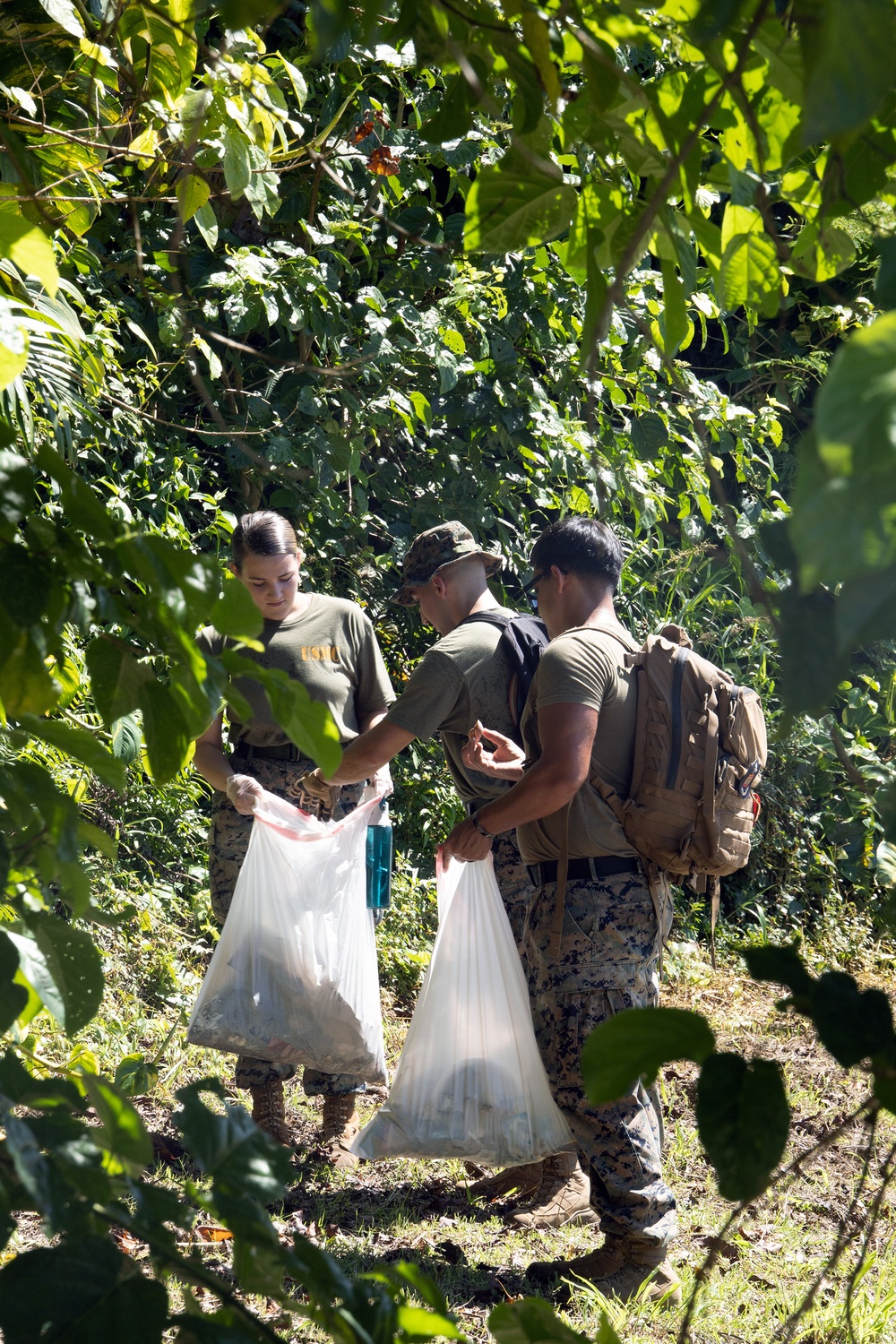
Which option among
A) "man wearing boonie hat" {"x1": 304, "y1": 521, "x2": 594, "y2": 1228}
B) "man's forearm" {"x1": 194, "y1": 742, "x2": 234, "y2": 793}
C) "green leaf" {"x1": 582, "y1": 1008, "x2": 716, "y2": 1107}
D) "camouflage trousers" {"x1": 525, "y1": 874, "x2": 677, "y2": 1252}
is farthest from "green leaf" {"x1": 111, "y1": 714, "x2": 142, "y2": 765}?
"green leaf" {"x1": 582, "y1": 1008, "x2": 716, "y2": 1107}

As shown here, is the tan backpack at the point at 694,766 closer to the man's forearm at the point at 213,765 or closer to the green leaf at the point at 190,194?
the man's forearm at the point at 213,765

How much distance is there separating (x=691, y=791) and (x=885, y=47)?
2.43 m

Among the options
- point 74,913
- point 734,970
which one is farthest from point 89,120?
point 734,970

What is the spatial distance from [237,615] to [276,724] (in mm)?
2969

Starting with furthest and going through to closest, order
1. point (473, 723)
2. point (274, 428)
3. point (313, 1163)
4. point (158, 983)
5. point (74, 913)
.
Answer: point (274, 428)
point (158, 983)
point (313, 1163)
point (473, 723)
point (74, 913)

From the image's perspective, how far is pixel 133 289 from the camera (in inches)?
211

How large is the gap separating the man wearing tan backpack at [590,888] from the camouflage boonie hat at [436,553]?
622mm

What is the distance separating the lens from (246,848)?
12.6ft

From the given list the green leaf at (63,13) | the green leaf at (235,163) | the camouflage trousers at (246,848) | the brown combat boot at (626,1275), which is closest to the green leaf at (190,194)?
the green leaf at (235,163)

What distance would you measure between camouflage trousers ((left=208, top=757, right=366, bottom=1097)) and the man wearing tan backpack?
92cm

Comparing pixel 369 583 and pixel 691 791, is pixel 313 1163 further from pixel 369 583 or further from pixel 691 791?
pixel 369 583

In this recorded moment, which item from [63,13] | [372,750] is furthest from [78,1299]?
[372,750]

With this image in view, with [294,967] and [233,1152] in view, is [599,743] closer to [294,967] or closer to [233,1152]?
[294,967]

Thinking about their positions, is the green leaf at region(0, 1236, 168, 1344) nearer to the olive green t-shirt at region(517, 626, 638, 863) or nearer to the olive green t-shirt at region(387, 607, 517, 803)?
the olive green t-shirt at region(517, 626, 638, 863)
